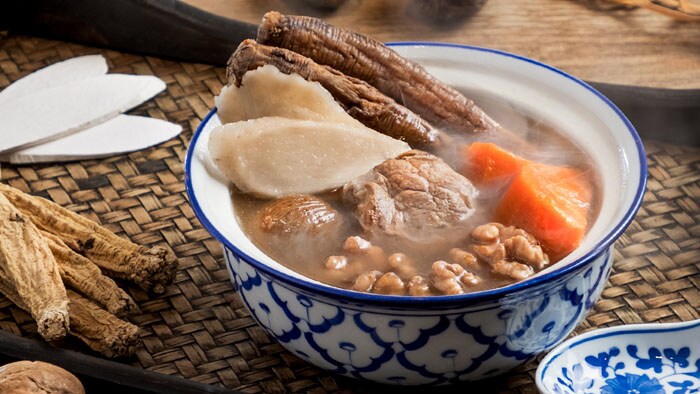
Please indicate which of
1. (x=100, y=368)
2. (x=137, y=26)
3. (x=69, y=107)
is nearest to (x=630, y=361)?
(x=100, y=368)

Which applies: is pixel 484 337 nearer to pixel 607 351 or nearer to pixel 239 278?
A: pixel 607 351

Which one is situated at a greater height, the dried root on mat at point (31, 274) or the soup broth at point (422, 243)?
the soup broth at point (422, 243)

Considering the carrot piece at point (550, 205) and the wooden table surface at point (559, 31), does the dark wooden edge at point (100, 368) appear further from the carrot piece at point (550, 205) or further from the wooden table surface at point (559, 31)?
the wooden table surface at point (559, 31)

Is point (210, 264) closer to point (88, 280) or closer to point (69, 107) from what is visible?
point (88, 280)

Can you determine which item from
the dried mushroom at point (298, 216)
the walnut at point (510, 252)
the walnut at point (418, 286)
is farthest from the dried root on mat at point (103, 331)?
the walnut at point (510, 252)

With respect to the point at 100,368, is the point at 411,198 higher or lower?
higher

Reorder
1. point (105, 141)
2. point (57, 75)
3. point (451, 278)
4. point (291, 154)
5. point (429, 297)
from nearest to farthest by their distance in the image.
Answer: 1. point (429, 297)
2. point (451, 278)
3. point (291, 154)
4. point (105, 141)
5. point (57, 75)

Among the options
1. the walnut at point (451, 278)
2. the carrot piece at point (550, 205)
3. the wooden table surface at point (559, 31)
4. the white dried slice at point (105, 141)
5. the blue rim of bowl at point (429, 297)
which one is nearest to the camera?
the blue rim of bowl at point (429, 297)
